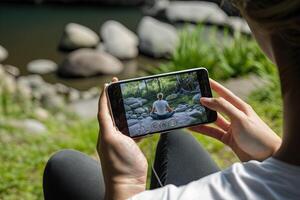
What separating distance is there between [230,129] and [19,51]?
6.84 meters

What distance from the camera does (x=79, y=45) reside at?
823cm

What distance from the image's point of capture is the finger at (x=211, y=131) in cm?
165

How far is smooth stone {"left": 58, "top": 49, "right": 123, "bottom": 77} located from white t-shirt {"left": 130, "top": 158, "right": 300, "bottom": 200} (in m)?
6.26

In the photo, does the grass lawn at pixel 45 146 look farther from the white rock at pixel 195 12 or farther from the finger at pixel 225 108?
the white rock at pixel 195 12

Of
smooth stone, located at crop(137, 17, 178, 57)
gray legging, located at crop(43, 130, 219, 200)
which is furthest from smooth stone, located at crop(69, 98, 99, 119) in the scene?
gray legging, located at crop(43, 130, 219, 200)

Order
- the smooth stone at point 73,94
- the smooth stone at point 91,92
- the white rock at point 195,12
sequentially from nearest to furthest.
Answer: the smooth stone at point 73,94, the smooth stone at point 91,92, the white rock at point 195,12

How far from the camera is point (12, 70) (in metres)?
7.41

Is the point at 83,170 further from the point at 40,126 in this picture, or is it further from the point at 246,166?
the point at 40,126

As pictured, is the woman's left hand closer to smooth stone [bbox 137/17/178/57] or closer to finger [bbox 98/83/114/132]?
finger [bbox 98/83/114/132]

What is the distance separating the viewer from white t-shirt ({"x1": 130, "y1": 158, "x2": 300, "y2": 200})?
1.02m

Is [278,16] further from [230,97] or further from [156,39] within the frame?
[156,39]

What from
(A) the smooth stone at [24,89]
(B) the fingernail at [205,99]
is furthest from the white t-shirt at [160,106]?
(A) the smooth stone at [24,89]

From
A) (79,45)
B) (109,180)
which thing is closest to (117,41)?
(79,45)

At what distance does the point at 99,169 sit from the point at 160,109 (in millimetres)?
343
